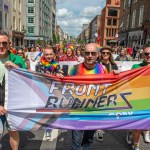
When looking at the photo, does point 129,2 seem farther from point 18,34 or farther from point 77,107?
point 77,107

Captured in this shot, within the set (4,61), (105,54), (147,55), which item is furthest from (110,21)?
(4,61)

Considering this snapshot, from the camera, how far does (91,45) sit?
11.5ft

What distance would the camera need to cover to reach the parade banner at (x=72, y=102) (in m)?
3.47

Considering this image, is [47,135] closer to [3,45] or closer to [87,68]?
[87,68]

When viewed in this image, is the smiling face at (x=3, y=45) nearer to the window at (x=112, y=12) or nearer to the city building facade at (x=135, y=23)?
the city building facade at (x=135, y=23)

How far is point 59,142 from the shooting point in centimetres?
457

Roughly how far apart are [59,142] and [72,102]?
4.45ft

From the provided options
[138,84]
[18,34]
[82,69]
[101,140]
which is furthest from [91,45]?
[18,34]

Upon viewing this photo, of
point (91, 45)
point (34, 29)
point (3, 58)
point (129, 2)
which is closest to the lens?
point (3, 58)

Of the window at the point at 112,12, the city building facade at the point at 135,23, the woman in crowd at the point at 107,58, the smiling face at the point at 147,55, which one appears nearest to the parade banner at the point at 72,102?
the smiling face at the point at 147,55

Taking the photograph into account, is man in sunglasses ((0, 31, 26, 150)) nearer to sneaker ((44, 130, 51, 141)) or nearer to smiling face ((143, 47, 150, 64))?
sneaker ((44, 130, 51, 141))

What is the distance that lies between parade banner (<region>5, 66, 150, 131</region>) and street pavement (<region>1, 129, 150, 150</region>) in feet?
2.96

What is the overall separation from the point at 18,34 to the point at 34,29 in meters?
14.5

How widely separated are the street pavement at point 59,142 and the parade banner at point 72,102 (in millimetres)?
902
